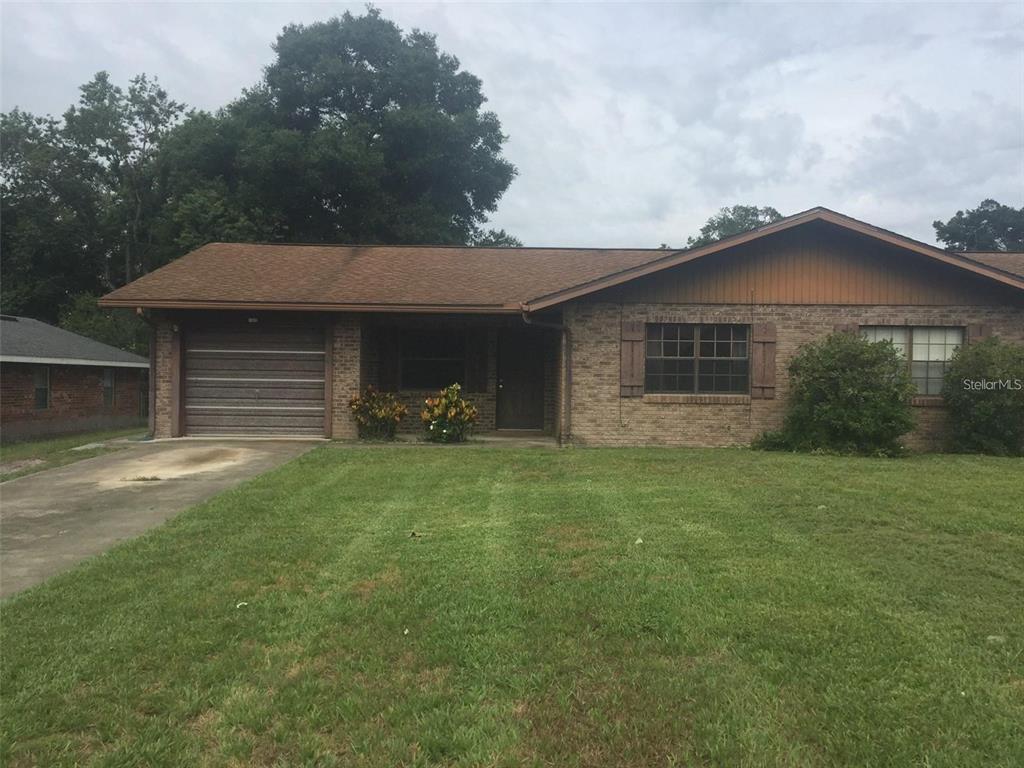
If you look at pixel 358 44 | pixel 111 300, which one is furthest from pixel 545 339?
pixel 358 44

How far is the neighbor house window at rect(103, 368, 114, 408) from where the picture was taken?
851 inches

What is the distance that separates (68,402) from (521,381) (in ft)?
40.1

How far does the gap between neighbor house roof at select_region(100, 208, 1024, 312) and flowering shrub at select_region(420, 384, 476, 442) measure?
64.9 inches

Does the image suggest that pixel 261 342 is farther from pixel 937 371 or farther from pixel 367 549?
pixel 937 371

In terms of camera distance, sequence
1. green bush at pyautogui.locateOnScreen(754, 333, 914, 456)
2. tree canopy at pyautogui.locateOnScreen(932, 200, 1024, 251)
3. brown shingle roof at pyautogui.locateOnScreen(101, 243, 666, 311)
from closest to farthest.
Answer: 1. green bush at pyautogui.locateOnScreen(754, 333, 914, 456)
2. brown shingle roof at pyautogui.locateOnScreen(101, 243, 666, 311)
3. tree canopy at pyautogui.locateOnScreen(932, 200, 1024, 251)

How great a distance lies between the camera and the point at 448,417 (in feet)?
44.0

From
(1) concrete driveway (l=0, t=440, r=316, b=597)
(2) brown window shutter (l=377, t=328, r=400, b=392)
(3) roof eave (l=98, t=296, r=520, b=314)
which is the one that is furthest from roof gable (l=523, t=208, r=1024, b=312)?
(1) concrete driveway (l=0, t=440, r=316, b=597)

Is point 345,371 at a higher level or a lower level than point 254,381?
higher

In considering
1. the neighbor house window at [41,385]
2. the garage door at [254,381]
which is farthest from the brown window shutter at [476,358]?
the neighbor house window at [41,385]

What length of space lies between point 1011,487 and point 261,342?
39.1 ft

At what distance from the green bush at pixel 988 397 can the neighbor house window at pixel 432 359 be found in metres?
8.71

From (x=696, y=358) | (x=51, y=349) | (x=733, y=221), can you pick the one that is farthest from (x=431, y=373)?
(x=733, y=221)

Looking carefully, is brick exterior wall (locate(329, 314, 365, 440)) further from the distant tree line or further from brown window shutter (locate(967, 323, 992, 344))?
the distant tree line

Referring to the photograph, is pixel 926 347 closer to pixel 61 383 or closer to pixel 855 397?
pixel 855 397
